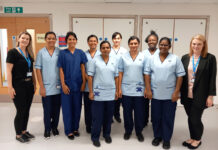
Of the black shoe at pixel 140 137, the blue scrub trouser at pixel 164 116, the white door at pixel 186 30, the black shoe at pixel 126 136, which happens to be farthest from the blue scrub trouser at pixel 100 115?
the white door at pixel 186 30

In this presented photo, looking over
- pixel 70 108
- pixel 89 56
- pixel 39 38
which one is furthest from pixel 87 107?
pixel 39 38

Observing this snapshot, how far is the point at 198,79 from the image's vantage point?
1980mm

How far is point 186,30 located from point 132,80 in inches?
86.2

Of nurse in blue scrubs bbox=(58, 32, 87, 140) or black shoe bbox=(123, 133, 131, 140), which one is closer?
nurse in blue scrubs bbox=(58, 32, 87, 140)

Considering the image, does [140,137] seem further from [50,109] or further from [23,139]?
[23,139]

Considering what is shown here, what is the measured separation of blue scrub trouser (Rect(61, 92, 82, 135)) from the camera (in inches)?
89.0

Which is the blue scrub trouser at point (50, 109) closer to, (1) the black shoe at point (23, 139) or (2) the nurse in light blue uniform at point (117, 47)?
(1) the black shoe at point (23, 139)

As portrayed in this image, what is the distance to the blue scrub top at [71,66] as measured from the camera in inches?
85.7

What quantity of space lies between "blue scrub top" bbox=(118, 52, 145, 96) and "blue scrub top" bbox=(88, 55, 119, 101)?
0.15 metres

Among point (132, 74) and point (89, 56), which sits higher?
point (89, 56)

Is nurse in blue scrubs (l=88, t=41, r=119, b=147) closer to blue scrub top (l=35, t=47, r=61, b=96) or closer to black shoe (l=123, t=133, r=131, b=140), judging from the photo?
black shoe (l=123, t=133, r=131, b=140)

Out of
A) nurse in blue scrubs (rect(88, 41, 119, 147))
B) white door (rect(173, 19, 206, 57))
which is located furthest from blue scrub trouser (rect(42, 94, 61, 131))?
white door (rect(173, 19, 206, 57))

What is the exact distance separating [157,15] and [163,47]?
5.99 ft

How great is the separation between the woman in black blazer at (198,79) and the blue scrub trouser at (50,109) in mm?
1604
